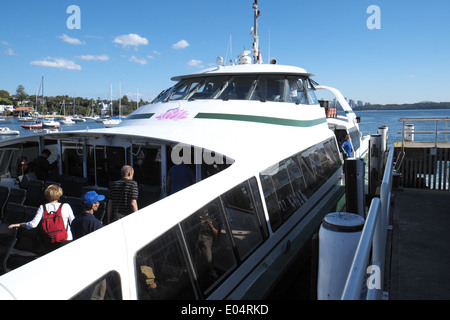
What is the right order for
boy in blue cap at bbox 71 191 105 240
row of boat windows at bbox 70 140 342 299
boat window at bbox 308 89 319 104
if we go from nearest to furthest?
1. row of boat windows at bbox 70 140 342 299
2. boy in blue cap at bbox 71 191 105 240
3. boat window at bbox 308 89 319 104

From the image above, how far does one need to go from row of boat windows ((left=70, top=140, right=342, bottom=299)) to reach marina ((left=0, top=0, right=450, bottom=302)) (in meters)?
0.01

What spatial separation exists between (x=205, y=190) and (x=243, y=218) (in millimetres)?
819

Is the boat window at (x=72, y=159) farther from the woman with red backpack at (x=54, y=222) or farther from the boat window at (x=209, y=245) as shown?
the boat window at (x=209, y=245)

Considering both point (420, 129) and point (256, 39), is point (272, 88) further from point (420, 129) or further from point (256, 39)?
point (420, 129)

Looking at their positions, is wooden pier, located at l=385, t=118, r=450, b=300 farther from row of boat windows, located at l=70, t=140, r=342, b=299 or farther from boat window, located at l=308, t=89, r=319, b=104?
boat window, located at l=308, t=89, r=319, b=104

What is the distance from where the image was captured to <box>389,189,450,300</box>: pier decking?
4.34 metres

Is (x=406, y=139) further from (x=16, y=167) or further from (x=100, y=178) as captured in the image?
(x=16, y=167)

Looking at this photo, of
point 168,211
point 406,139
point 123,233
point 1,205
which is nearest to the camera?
point 123,233

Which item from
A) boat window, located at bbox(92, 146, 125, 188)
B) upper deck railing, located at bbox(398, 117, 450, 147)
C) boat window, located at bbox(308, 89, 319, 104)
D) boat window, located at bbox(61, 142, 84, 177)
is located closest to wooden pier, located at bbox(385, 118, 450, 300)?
boat window, located at bbox(308, 89, 319, 104)

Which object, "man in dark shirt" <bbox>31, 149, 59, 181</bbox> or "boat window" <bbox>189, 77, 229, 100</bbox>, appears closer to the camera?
"man in dark shirt" <bbox>31, 149, 59, 181</bbox>
